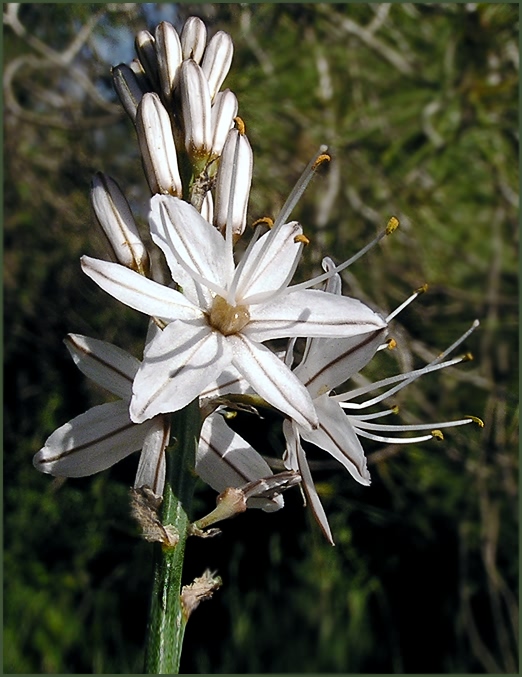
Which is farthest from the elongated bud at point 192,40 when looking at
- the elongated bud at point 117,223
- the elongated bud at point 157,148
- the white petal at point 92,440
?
the white petal at point 92,440

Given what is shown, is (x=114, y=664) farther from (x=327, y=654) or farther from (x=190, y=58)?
(x=190, y=58)

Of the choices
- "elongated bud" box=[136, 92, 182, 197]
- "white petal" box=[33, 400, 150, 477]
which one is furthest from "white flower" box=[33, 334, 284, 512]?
"elongated bud" box=[136, 92, 182, 197]

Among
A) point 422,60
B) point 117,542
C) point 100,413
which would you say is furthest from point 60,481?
point 422,60

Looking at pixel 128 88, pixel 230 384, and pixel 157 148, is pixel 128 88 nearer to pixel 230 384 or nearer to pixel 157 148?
pixel 157 148

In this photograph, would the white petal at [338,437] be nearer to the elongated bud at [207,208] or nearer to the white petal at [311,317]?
the white petal at [311,317]

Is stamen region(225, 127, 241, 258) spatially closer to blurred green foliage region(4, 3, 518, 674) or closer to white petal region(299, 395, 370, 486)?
white petal region(299, 395, 370, 486)

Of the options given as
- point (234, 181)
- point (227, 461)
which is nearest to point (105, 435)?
point (227, 461)
